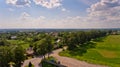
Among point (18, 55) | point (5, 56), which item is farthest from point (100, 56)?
point (5, 56)

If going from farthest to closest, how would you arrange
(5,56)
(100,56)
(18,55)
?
(100,56), (18,55), (5,56)

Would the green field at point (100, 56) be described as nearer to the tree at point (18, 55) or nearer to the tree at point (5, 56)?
the tree at point (18, 55)

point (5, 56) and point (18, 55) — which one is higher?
point (5, 56)

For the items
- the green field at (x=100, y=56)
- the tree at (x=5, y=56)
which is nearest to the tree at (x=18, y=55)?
the tree at (x=5, y=56)

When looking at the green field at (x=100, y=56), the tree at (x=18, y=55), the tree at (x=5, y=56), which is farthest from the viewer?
the green field at (x=100, y=56)

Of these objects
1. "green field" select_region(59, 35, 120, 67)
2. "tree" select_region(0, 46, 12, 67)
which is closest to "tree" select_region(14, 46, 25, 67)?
"tree" select_region(0, 46, 12, 67)

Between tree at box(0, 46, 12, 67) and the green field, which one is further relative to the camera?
the green field

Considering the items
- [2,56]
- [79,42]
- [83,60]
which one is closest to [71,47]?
[79,42]

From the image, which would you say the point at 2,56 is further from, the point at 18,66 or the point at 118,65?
the point at 118,65

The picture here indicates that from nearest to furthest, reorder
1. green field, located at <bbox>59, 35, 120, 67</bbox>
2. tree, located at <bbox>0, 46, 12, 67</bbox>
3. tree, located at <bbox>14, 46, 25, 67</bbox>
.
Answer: tree, located at <bbox>0, 46, 12, 67</bbox>
tree, located at <bbox>14, 46, 25, 67</bbox>
green field, located at <bbox>59, 35, 120, 67</bbox>

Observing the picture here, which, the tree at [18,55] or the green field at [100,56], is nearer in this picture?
the tree at [18,55]

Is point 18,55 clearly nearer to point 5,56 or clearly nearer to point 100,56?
point 5,56

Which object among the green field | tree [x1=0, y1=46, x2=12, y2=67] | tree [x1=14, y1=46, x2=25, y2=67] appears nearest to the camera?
tree [x1=0, y1=46, x2=12, y2=67]

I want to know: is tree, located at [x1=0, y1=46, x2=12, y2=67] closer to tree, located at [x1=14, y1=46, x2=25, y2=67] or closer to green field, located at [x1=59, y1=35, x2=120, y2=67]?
tree, located at [x1=14, y1=46, x2=25, y2=67]
